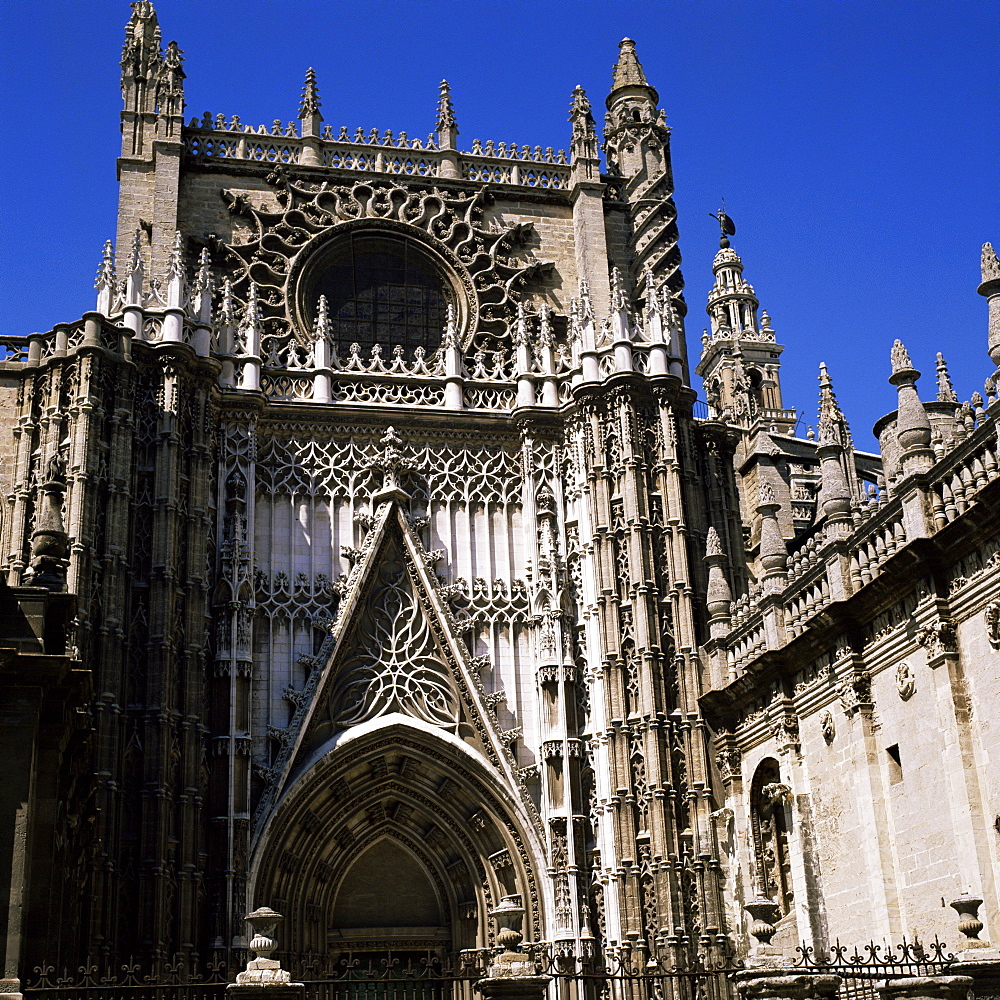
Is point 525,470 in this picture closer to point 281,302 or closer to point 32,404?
point 281,302

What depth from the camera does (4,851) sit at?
15.1 meters

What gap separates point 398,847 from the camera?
27.0 metres

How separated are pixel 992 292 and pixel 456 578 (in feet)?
40.7

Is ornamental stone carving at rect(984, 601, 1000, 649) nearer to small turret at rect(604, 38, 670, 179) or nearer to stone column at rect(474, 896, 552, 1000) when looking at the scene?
stone column at rect(474, 896, 552, 1000)

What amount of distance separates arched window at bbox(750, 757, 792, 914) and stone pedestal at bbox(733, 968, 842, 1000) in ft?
21.9

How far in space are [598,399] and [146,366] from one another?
8.66 metres

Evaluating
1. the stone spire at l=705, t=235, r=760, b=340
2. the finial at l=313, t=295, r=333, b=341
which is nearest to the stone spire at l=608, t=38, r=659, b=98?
the finial at l=313, t=295, r=333, b=341

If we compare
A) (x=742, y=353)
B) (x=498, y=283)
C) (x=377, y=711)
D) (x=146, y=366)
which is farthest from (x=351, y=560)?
(x=742, y=353)

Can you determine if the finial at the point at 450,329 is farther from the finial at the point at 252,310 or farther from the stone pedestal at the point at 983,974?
the stone pedestal at the point at 983,974

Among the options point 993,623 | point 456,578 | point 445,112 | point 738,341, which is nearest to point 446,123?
point 445,112

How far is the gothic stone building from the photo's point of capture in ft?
67.8

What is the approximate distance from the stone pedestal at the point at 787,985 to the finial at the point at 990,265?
9.13m

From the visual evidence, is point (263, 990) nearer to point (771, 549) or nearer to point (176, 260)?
point (771, 549)

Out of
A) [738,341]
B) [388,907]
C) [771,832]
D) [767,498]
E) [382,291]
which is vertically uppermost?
[738,341]
